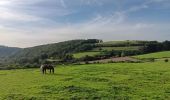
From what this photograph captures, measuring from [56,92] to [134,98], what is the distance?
6.72 m

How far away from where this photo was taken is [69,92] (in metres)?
28.2

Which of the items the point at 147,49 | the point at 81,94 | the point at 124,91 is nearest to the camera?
the point at 81,94

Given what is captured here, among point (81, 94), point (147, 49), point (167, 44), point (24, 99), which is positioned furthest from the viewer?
point (167, 44)

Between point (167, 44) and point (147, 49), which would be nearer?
point (147, 49)

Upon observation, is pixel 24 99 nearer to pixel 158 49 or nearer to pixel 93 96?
pixel 93 96

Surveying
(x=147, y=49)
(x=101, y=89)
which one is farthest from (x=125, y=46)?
(x=101, y=89)

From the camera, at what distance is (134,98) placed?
82.9 feet

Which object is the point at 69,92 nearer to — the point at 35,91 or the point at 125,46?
the point at 35,91

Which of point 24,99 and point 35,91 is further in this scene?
point 35,91

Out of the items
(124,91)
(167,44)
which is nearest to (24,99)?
(124,91)

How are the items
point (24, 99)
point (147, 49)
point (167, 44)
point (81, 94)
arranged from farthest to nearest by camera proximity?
point (167, 44), point (147, 49), point (81, 94), point (24, 99)

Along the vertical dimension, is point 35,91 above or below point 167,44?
below

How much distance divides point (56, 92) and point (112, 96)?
16.3 feet

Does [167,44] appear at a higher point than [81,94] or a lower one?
higher
